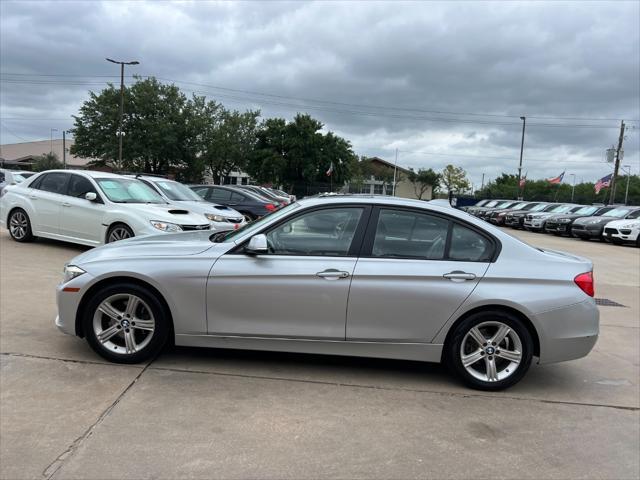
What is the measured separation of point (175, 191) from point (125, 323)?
8082 millimetres

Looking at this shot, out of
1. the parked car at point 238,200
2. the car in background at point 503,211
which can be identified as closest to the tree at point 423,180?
the car in background at point 503,211

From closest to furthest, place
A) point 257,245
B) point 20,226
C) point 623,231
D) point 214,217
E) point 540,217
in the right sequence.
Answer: point 257,245, point 20,226, point 214,217, point 623,231, point 540,217

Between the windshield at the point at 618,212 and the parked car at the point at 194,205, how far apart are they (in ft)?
61.4

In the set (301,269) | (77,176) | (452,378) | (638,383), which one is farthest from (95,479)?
(77,176)

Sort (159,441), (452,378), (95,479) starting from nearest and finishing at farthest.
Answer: (95,479)
(159,441)
(452,378)

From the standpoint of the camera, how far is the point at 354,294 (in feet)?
13.6

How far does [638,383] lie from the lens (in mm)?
4781

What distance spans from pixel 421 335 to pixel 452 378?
0.67 meters

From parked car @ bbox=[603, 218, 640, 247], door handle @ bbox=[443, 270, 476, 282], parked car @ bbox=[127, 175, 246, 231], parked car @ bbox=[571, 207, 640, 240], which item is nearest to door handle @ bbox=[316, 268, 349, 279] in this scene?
door handle @ bbox=[443, 270, 476, 282]

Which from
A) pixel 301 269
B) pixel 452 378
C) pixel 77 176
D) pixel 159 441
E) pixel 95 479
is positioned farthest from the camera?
pixel 77 176

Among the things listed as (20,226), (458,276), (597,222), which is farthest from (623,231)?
(20,226)

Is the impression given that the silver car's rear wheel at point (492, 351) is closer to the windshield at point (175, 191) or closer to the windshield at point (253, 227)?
the windshield at point (253, 227)

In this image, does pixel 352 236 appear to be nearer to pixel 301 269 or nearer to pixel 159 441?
pixel 301 269

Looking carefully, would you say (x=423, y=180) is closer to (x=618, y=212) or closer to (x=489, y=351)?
(x=618, y=212)
